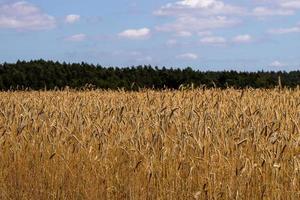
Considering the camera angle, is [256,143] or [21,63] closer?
[256,143]

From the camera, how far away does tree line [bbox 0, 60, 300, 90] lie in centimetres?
2472

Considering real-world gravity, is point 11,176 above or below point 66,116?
below

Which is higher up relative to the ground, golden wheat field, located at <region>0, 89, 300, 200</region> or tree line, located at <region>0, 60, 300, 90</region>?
tree line, located at <region>0, 60, 300, 90</region>

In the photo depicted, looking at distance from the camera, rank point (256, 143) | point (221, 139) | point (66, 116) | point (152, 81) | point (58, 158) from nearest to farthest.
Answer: point (256, 143) < point (221, 139) < point (58, 158) < point (66, 116) < point (152, 81)

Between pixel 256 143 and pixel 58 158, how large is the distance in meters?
2.12

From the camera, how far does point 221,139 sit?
536 cm

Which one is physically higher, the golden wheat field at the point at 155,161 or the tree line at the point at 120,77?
the tree line at the point at 120,77

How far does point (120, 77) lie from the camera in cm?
2547

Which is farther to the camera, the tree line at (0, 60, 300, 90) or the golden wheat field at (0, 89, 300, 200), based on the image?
the tree line at (0, 60, 300, 90)

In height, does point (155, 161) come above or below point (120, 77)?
below

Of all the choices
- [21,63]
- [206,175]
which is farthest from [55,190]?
[21,63]

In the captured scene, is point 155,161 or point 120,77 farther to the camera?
point 120,77

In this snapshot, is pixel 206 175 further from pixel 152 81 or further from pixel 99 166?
pixel 152 81

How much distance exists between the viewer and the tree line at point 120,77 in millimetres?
24719
